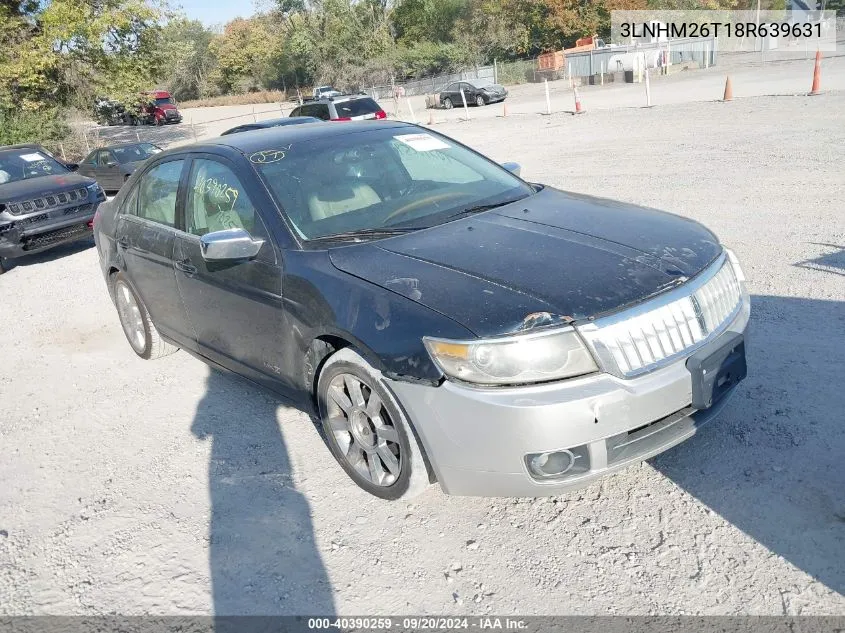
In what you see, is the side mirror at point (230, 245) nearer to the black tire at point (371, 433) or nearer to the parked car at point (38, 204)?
the black tire at point (371, 433)

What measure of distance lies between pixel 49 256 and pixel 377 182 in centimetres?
868

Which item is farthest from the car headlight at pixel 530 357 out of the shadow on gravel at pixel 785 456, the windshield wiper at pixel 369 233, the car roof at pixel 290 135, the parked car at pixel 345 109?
the parked car at pixel 345 109

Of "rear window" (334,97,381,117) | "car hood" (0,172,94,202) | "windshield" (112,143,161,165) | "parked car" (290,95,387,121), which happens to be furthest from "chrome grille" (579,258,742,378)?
"rear window" (334,97,381,117)

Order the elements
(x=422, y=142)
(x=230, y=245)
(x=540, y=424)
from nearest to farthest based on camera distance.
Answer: (x=540, y=424) < (x=230, y=245) < (x=422, y=142)

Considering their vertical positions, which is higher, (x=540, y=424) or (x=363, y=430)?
(x=540, y=424)

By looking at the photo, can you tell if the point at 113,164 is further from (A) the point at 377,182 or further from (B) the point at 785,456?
(B) the point at 785,456

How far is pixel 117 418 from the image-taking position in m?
4.63

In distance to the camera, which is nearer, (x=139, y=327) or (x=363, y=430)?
(x=363, y=430)

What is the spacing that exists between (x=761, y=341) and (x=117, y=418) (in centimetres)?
415

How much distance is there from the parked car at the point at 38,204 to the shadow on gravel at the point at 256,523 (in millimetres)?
6585

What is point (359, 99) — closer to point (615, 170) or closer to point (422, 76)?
point (615, 170)

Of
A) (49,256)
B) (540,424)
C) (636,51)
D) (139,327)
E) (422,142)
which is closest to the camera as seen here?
(540,424)

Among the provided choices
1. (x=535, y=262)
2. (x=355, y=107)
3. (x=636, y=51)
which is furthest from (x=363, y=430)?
(x=636, y=51)

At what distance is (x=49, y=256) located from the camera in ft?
35.4
